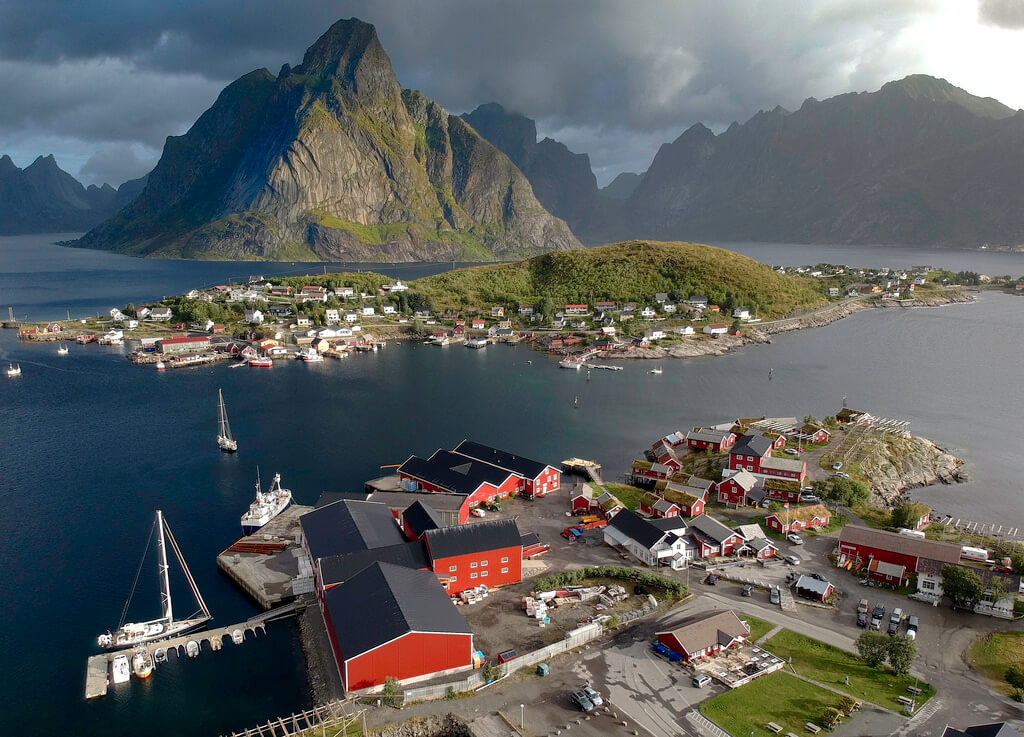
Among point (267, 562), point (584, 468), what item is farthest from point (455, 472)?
point (267, 562)

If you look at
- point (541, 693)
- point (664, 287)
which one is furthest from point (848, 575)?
point (664, 287)

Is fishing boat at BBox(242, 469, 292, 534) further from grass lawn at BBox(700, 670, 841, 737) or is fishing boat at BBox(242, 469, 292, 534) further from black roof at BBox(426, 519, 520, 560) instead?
grass lawn at BBox(700, 670, 841, 737)

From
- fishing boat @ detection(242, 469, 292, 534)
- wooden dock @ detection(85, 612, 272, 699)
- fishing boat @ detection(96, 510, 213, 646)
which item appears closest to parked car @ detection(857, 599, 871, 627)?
wooden dock @ detection(85, 612, 272, 699)

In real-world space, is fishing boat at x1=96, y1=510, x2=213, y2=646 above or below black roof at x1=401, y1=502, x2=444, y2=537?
below

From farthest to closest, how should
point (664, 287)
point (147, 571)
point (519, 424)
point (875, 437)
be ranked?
point (664, 287)
point (519, 424)
point (875, 437)
point (147, 571)

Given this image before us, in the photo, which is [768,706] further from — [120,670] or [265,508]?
[265,508]

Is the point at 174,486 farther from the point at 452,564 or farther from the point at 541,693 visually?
the point at 541,693
